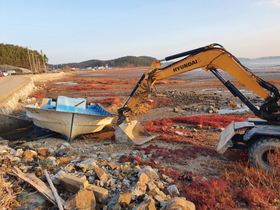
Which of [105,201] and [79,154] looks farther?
[79,154]

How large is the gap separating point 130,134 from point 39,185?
4433mm

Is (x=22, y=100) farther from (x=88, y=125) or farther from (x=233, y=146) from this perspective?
(x=233, y=146)

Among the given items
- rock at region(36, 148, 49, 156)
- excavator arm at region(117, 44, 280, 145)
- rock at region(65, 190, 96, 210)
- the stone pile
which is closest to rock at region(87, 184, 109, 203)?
the stone pile

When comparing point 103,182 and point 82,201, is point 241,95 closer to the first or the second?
point 103,182

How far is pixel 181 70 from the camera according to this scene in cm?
695

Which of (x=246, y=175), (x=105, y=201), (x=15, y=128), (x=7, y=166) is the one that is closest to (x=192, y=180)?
(x=246, y=175)

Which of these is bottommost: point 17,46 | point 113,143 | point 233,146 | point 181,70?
point 113,143

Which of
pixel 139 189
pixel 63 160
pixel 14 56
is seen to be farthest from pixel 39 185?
pixel 14 56

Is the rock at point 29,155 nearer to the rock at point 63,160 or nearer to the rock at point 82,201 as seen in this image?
the rock at point 63,160

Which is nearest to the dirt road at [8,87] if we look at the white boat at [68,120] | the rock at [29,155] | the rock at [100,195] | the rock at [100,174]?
the white boat at [68,120]

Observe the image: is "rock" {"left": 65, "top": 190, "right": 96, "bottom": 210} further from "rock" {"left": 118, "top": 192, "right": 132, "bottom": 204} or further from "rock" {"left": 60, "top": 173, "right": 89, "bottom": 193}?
"rock" {"left": 118, "top": 192, "right": 132, "bottom": 204}

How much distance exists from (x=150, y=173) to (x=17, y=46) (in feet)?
301

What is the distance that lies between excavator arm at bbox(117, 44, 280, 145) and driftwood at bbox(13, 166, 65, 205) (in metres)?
4.46

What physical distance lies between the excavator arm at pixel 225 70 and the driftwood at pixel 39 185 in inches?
176
